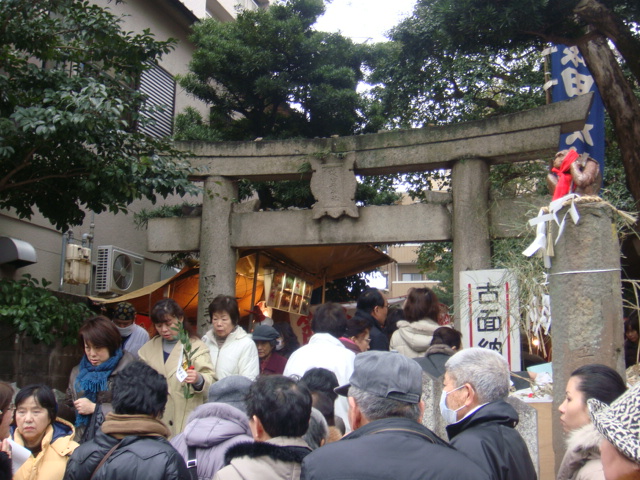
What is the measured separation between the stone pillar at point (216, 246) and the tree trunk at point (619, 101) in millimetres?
5229

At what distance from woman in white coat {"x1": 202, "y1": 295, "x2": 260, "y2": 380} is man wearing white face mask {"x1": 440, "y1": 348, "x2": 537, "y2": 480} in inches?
97.9

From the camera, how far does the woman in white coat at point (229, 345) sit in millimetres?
5352

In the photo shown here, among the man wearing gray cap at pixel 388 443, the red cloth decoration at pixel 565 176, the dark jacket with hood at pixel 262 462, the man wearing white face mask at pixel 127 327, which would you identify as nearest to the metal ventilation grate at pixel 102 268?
the man wearing white face mask at pixel 127 327

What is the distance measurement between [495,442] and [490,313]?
424 centimetres

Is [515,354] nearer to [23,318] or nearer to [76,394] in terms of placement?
[76,394]

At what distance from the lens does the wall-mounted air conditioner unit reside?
1077 centimetres

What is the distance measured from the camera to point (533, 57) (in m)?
12.6

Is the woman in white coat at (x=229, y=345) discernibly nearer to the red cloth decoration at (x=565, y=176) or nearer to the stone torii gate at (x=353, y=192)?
the red cloth decoration at (x=565, y=176)

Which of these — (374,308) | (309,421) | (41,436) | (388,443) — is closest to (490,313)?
(374,308)

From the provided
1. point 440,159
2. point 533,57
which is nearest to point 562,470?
point 440,159

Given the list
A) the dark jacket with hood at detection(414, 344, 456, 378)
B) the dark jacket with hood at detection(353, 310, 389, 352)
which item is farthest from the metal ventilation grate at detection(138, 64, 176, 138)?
the dark jacket with hood at detection(414, 344, 456, 378)

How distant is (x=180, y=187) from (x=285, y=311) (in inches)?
238

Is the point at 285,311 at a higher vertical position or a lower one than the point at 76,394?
higher

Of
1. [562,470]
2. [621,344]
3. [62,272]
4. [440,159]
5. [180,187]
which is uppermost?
[440,159]
